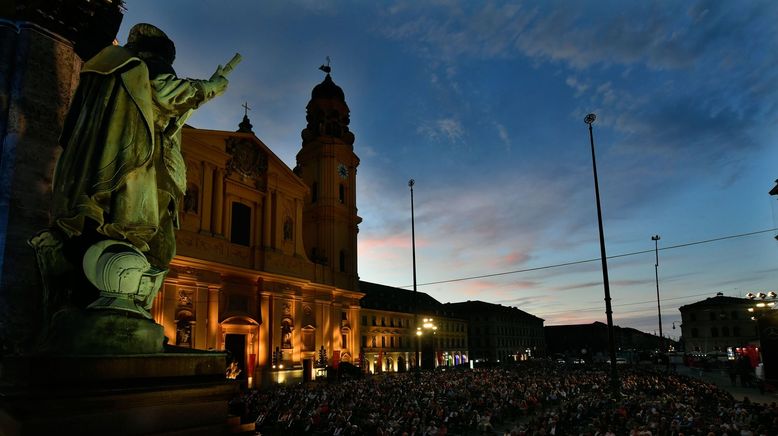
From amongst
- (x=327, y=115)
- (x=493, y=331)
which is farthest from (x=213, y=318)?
(x=493, y=331)

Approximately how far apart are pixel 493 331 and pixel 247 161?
7108 cm

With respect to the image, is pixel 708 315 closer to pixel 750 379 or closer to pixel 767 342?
pixel 750 379

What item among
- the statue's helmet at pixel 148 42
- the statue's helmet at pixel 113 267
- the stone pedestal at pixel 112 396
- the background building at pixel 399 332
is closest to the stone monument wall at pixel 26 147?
the statue's helmet at pixel 113 267

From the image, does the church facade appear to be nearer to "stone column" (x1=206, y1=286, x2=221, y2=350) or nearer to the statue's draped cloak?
"stone column" (x1=206, y1=286, x2=221, y2=350)

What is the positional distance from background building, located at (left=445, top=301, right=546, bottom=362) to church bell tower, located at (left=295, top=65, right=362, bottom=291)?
178 feet

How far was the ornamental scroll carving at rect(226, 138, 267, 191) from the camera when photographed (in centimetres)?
3322

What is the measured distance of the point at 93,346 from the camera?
3818 millimetres

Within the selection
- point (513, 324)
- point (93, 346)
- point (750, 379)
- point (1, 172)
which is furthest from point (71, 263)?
point (513, 324)

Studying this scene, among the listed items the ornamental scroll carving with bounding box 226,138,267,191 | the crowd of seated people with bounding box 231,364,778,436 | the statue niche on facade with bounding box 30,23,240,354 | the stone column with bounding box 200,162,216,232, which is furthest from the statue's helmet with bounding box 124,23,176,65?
the ornamental scroll carving with bounding box 226,138,267,191

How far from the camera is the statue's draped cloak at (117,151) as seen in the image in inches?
166

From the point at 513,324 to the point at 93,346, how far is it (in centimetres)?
10383

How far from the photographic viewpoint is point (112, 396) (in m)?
3.50

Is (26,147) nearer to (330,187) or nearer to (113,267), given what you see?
(113,267)

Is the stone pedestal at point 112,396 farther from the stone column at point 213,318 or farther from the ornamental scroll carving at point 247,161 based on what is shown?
the ornamental scroll carving at point 247,161
